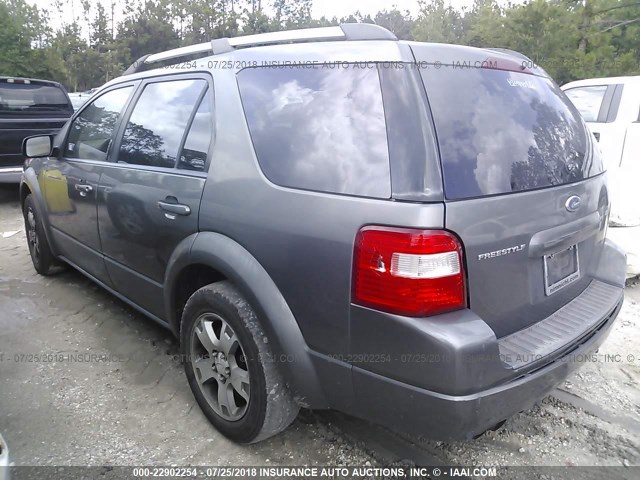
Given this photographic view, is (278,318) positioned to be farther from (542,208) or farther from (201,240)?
(542,208)

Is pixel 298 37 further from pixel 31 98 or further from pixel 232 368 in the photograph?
pixel 31 98

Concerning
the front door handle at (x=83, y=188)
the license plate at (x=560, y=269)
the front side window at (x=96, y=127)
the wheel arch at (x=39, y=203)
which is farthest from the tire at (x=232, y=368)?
the wheel arch at (x=39, y=203)

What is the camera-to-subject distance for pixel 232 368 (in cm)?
226

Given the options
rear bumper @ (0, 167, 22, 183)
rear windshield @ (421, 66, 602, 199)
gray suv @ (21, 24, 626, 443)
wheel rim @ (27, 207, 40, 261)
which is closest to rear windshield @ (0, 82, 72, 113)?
rear bumper @ (0, 167, 22, 183)

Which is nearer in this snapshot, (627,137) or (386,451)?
(386,451)

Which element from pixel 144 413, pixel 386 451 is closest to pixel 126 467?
pixel 144 413

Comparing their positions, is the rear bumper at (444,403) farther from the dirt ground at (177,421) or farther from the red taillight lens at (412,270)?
the dirt ground at (177,421)

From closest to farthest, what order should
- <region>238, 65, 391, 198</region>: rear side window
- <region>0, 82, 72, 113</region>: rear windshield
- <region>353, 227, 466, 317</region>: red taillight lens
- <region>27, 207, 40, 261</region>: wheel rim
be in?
<region>353, 227, 466, 317</region>: red taillight lens → <region>238, 65, 391, 198</region>: rear side window → <region>27, 207, 40, 261</region>: wheel rim → <region>0, 82, 72, 113</region>: rear windshield

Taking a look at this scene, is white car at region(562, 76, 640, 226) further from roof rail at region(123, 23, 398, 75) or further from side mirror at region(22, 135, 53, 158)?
side mirror at region(22, 135, 53, 158)

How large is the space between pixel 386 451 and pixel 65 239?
9.48ft

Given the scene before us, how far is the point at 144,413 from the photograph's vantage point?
2592 mm

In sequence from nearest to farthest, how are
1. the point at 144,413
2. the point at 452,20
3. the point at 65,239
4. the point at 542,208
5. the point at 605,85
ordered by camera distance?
the point at 542,208 → the point at 144,413 → the point at 65,239 → the point at 605,85 → the point at 452,20

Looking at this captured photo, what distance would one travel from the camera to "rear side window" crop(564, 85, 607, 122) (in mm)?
6385

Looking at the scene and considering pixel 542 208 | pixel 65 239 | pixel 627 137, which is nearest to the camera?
pixel 542 208
